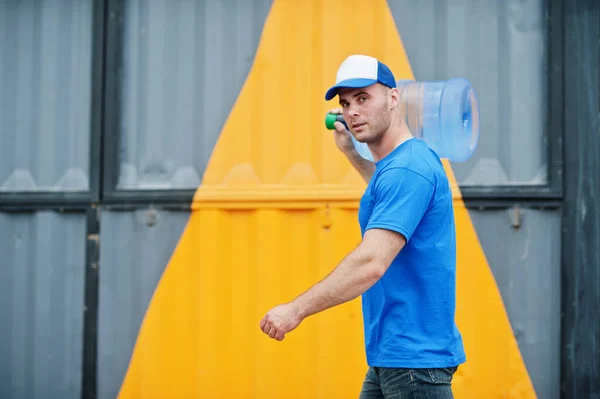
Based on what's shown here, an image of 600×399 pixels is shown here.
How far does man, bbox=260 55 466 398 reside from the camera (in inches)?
98.8

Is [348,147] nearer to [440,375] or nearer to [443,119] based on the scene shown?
[443,119]

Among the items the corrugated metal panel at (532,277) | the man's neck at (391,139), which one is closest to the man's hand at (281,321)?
the man's neck at (391,139)

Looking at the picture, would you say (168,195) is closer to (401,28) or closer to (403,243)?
(401,28)

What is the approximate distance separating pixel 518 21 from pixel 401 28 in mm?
675

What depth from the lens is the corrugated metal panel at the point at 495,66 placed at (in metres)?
4.48

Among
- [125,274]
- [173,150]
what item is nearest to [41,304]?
[125,274]

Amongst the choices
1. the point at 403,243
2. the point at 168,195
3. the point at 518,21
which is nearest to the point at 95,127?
the point at 168,195

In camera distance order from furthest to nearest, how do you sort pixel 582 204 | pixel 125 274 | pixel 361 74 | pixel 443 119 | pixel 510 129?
pixel 125 274
pixel 510 129
pixel 582 204
pixel 443 119
pixel 361 74

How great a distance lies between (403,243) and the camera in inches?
100

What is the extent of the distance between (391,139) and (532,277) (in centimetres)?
198

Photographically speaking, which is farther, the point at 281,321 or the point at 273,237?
the point at 273,237

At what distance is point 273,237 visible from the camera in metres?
4.63

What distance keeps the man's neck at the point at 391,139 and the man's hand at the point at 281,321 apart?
27.3 inches

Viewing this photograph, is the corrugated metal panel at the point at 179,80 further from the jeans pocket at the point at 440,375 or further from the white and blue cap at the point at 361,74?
the jeans pocket at the point at 440,375
